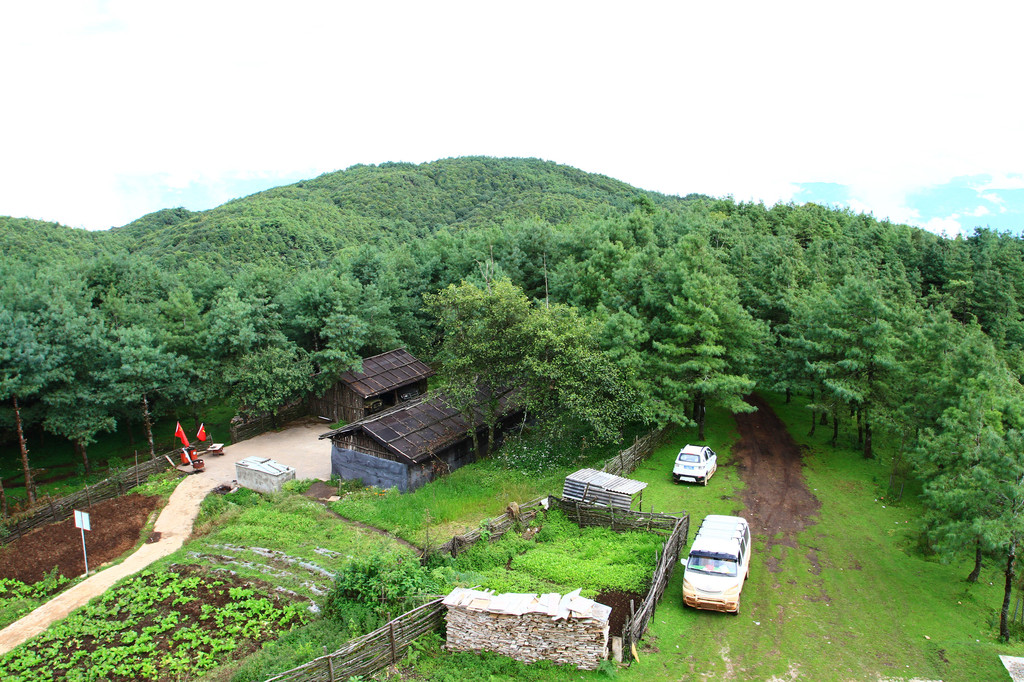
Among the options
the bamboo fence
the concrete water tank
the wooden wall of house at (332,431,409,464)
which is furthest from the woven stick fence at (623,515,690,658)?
the concrete water tank

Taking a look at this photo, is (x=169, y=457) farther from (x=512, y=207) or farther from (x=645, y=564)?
(x=512, y=207)

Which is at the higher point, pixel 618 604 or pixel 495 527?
pixel 495 527

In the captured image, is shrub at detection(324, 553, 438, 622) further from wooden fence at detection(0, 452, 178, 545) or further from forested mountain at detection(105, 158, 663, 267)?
forested mountain at detection(105, 158, 663, 267)

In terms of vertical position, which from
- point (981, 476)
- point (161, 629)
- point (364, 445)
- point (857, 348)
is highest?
point (857, 348)

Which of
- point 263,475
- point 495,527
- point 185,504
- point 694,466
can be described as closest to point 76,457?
point 185,504

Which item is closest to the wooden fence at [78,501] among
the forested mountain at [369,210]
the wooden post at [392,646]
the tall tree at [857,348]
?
the wooden post at [392,646]

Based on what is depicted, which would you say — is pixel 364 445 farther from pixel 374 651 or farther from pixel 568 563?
pixel 374 651

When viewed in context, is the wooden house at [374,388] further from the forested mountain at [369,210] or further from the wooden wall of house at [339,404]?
the forested mountain at [369,210]
